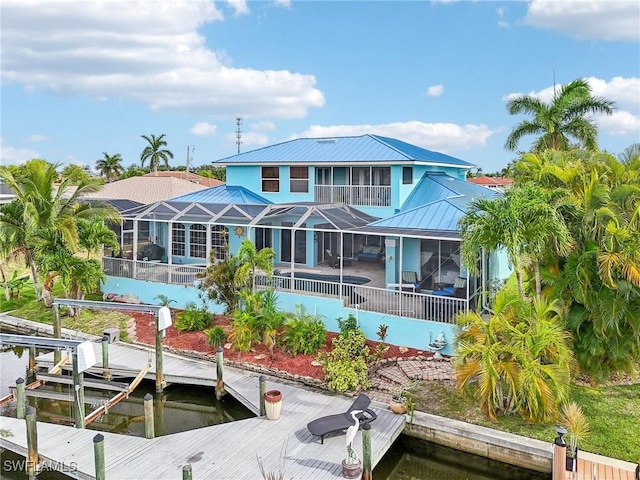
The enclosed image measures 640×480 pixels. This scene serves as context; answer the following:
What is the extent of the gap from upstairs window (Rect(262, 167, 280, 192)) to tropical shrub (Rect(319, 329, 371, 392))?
36.1ft

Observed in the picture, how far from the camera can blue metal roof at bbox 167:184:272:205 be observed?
77.6 ft

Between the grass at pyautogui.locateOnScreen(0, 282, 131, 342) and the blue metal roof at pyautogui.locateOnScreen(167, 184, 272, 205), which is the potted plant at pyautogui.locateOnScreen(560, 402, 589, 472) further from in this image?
the blue metal roof at pyautogui.locateOnScreen(167, 184, 272, 205)

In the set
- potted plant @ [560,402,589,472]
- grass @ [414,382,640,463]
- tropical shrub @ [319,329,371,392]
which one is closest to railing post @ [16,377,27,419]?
tropical shrub @ [319,329,371,392]

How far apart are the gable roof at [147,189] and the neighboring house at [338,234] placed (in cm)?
272

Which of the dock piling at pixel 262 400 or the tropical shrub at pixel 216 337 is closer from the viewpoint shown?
the dock piling at pixel 262 400

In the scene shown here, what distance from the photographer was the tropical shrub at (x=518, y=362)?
1033 cm

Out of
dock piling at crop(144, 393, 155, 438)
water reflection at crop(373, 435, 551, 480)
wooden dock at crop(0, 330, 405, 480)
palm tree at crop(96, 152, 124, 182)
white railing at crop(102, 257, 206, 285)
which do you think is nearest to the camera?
wooden dock at crop(0, 330, 405, 480)

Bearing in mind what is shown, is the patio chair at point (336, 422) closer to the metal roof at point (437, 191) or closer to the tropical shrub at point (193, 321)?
the tropical shrub at point (193, 321)

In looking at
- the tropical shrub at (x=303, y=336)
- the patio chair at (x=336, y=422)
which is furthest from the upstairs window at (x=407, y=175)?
the patio chair at (x=336, y=422)

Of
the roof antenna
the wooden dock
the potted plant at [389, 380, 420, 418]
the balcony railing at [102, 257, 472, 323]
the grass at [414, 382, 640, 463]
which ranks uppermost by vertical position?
the roof antenna

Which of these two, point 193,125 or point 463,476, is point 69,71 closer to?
point 463,476

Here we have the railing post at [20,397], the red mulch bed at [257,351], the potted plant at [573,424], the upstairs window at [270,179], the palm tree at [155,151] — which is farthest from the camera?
the palm tree at [155,151]

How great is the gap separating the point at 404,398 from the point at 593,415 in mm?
4233

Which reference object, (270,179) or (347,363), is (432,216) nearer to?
(347,363)
